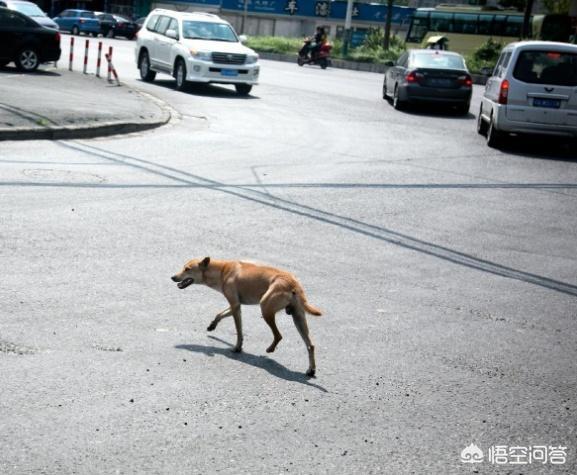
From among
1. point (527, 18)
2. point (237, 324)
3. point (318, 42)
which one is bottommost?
point (237, 324)

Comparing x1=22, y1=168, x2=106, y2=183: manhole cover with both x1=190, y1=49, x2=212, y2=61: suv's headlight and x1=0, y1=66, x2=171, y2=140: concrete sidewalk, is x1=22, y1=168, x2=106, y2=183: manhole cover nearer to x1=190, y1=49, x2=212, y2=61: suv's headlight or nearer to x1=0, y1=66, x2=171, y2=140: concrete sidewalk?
x1=0, y1=66, x2=171, y2=140: concrete sidewalk

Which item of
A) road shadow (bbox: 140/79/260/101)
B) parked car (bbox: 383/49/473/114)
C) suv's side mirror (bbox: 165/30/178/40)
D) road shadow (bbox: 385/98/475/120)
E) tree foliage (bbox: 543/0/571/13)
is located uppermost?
tree foliage (bbox: 543/0/571/13)

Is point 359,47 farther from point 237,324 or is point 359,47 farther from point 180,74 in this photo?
point 237,324

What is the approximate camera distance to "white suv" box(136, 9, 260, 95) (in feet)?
79.6

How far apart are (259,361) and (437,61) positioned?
2031cm

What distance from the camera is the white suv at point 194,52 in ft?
79.6

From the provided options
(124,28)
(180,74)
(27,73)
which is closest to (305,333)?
(180,74)

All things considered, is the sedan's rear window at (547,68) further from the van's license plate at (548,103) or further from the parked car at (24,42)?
the parked car at (24,42)

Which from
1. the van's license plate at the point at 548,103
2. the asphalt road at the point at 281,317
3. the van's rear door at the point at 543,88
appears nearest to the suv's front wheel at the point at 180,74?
the van's rear door at the point at 543,88

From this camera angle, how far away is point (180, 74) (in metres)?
24.9

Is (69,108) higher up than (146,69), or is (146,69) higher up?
(146,69)

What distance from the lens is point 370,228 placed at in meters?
10.2

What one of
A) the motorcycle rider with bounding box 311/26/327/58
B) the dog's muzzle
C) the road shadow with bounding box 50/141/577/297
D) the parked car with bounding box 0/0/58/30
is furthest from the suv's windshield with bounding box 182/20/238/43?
the dog's muzzle

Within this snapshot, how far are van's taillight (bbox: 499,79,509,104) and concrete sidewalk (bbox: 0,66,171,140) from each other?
20.4ft
